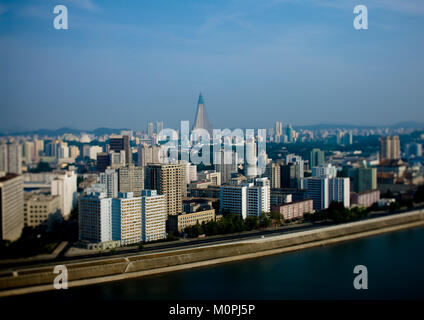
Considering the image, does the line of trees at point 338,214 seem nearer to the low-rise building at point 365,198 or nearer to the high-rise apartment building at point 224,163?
the low-rise building at point 365,198

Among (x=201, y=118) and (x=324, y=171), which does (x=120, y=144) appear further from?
(x=201, y=118)

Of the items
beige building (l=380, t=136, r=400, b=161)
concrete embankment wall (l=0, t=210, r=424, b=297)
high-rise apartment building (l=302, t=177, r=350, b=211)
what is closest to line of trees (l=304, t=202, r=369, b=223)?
concrete embankment wall (l=0, t=210, r=424, b=297)

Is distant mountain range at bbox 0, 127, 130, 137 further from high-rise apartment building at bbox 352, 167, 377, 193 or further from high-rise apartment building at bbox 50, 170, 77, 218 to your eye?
high-rise apartment building at bbox 352, 167, 377, 193

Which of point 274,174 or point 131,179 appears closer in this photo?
point 131,179

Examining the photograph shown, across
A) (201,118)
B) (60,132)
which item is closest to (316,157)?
(201,118)

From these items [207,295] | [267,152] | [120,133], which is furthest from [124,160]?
[207,295]

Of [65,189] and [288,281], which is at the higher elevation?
[65,189]

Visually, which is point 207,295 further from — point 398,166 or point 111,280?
point 398,166
